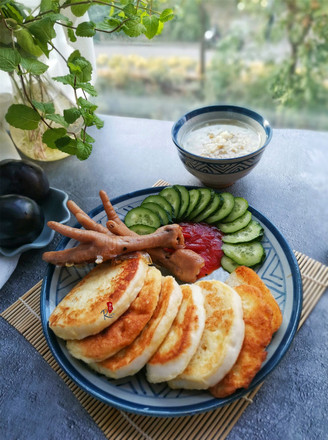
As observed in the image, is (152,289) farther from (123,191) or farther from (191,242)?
(123,191)

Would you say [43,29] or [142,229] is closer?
[43,29]

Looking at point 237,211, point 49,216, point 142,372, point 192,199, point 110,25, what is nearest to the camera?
point 142,372

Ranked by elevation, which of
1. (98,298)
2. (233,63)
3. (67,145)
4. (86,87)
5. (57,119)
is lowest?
(233,63)

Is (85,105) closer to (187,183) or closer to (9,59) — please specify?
(9,59)

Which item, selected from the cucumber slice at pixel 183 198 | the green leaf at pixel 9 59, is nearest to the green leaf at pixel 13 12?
the green leaf at pixel 9 59

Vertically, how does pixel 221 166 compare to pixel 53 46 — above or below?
below

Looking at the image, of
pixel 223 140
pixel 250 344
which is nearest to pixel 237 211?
pixel 223 140
